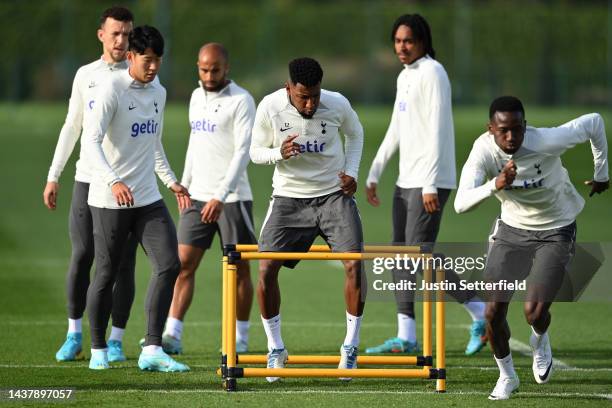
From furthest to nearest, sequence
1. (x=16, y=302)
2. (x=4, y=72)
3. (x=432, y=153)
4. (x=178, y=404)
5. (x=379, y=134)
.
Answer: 1. (x=4, y=72)
2. (x=379, y=134)
3. (x=16, y=302)
4. (x=432, y=153)
5. (x=178, y=404)

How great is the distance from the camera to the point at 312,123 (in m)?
9.03

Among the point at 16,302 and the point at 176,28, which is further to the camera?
the point at 176,28

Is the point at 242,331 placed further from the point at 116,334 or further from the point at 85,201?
the point at 85,201

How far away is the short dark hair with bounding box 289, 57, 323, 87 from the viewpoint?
28.5ft

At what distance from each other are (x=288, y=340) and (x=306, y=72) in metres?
3.24

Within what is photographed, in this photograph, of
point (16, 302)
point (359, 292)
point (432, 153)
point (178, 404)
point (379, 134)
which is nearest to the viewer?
point (178, 404)

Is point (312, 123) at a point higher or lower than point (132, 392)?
higher

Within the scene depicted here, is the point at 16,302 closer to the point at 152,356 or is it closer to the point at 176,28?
the point at 152,356

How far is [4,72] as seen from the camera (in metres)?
40.6

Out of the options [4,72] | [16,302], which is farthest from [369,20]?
[16,302]

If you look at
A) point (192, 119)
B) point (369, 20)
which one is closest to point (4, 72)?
point (369, 20)

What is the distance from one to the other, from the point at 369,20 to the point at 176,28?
6.44 meters

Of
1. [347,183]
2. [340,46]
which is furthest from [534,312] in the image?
[340,46]

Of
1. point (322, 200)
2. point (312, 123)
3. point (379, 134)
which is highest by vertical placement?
point (312, 123)
